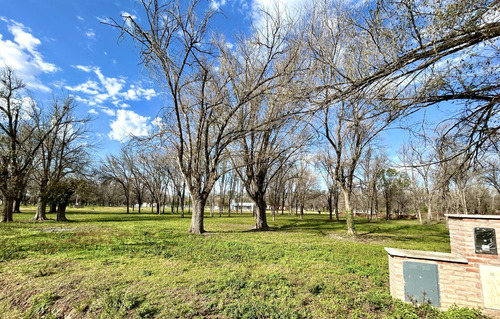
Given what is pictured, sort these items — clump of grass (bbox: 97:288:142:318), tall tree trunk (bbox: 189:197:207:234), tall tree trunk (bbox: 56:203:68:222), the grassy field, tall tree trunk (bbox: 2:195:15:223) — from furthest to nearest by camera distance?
tall tree trunk (bbox: 56:203:68:222)
tall tree trunk (bbox: 2:195:15:223)
tall tree trunk (bbox: 189:197:207:234)
the grassy field
clump of grass (bbox: 97:288:142:318)

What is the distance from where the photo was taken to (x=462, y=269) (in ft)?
12.9

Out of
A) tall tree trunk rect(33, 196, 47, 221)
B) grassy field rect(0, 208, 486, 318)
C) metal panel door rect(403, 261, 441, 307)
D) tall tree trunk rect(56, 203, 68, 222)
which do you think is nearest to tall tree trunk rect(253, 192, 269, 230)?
grassy field rect(0, 208, 486, 318)

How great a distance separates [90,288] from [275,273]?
12.8 ft

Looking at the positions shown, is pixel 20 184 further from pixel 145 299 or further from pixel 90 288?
pixel 145 299

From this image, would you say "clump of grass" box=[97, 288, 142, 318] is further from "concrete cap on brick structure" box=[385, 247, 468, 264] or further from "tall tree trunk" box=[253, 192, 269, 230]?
"tall tree trunk" box=[253, 192, 269, 230]

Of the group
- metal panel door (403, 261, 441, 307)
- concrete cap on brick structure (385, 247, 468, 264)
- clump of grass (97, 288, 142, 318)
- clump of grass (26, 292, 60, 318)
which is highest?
concrete cap on brick structure (385, 247, 468, 264)

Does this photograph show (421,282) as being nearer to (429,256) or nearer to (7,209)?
(429,256)

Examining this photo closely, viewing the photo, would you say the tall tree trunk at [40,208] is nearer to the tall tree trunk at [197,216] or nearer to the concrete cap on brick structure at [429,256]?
the tall tree trunk at [197,216]

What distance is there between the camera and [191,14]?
9703mm

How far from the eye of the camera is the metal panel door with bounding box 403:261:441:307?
4.01 m

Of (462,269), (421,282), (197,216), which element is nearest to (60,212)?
(197,216)

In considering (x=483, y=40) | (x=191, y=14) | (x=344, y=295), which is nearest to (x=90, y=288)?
(x=344, y=295)

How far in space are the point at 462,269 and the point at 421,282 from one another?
68 cm

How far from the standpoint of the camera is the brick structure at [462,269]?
3.79m
